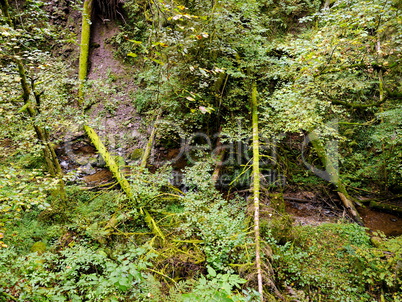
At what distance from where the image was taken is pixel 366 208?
24.1 ft

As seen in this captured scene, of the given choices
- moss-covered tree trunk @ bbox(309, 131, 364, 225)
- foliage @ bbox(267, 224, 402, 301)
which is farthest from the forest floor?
foliage @ bbox(267, 224, 402, 301)

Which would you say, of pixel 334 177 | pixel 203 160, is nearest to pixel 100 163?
pixel 203 160

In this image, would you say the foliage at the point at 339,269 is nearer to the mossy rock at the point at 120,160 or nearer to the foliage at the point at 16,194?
the foliage at the point at 16,194

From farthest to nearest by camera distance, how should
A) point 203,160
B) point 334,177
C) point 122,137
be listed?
point 122,137
point 334,177
point 203,160

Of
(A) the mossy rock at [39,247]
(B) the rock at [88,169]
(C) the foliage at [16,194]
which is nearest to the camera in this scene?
(C) the foliage at [16,194]

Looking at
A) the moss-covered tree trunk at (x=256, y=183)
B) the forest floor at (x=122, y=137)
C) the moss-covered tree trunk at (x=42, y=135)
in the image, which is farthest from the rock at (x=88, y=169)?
the moss-covered tree trunk at (x=256, y=183)

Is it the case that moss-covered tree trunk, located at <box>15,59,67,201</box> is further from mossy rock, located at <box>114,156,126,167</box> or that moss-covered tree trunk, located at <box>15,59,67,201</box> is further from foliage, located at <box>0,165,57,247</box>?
mossy rock, located at <box>114,156,126,167</box>

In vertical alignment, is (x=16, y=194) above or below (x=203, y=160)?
above

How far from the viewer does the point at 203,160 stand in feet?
22.7

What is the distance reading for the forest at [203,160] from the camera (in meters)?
3.28

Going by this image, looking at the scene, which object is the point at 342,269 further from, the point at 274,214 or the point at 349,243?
the point at 274,214

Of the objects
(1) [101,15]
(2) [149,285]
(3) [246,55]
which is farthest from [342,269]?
(1) [101,15]

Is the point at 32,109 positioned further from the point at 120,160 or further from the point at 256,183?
the point at 256,183

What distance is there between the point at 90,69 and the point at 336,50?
9896 mm
